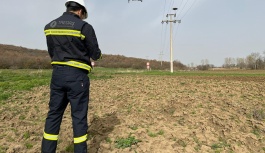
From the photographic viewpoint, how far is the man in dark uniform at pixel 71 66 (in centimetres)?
328

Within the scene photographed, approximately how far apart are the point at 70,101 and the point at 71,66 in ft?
1.60

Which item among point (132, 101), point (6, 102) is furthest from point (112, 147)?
point (6, 102)

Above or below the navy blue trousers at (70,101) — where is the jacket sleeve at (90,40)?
above

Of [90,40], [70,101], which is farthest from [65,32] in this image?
[70,101]

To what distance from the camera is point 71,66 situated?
3297 millimetres

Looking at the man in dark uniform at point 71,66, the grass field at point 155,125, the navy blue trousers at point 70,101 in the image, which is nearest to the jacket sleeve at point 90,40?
the man in dark uniform at point 71,66

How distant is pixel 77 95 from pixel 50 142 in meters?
0.80

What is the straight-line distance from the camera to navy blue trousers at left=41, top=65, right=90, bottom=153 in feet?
10.8

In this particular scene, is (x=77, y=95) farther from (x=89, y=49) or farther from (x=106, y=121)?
(x=106, y=121)

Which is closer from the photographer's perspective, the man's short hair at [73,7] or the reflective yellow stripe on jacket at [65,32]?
the reflective yellow stripe on jacket at [65,32]

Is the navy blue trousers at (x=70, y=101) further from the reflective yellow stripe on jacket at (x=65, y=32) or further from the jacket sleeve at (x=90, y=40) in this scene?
the reflective yellow stripe on jacket at (x=65, y=32)

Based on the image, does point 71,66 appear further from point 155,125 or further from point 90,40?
point 155,125

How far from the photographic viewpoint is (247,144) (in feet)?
14.1

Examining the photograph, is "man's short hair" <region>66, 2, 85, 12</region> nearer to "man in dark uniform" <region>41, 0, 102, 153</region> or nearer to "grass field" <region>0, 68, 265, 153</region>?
"man in dark uniform" <region>41, 0, 102, 153</region>
